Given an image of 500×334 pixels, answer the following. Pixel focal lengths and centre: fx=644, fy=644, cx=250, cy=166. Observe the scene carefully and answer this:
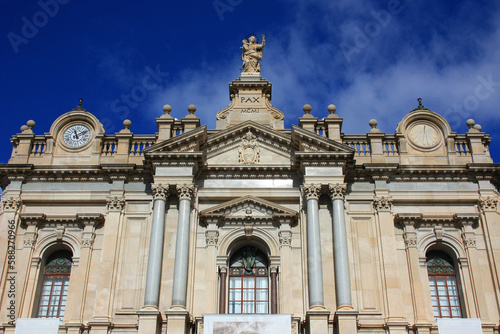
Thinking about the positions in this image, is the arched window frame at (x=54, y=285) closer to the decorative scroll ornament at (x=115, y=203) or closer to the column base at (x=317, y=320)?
the decorative scroll ornament at (x=115, y=203)

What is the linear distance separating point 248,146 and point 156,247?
6034mm

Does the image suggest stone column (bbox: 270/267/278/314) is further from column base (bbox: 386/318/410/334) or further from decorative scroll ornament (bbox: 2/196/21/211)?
decorative scroll ornament (bbox: 2/196/21/211)

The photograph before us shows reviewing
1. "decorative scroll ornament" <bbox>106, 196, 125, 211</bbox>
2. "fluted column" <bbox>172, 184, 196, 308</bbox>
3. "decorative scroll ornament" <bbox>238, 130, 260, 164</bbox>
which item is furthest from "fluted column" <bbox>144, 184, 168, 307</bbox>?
"decorative scroll ornament" <bbox>238, 130, 260, 164</bbox>

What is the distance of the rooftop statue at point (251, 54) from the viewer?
30625mm

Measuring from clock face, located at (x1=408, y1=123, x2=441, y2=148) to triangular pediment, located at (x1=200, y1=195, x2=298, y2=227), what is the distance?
259 inches

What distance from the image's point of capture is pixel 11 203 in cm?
2619

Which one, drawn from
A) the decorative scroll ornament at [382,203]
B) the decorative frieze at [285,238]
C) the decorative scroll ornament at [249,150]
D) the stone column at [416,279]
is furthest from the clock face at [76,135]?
the stone column at [416,279]

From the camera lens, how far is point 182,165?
26.0m

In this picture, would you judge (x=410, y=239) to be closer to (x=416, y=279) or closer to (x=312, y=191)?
(x=416, y=279)

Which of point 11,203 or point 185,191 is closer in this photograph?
point 185,191

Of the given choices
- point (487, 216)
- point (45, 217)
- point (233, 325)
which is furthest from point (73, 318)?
point (487, 216)

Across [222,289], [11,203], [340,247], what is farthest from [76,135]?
[340,247]

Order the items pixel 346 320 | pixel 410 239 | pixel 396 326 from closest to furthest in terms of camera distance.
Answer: pixel 346 320, pixel 396 326, pixel 410 239

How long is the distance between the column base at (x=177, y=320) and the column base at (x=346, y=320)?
17.4ft
